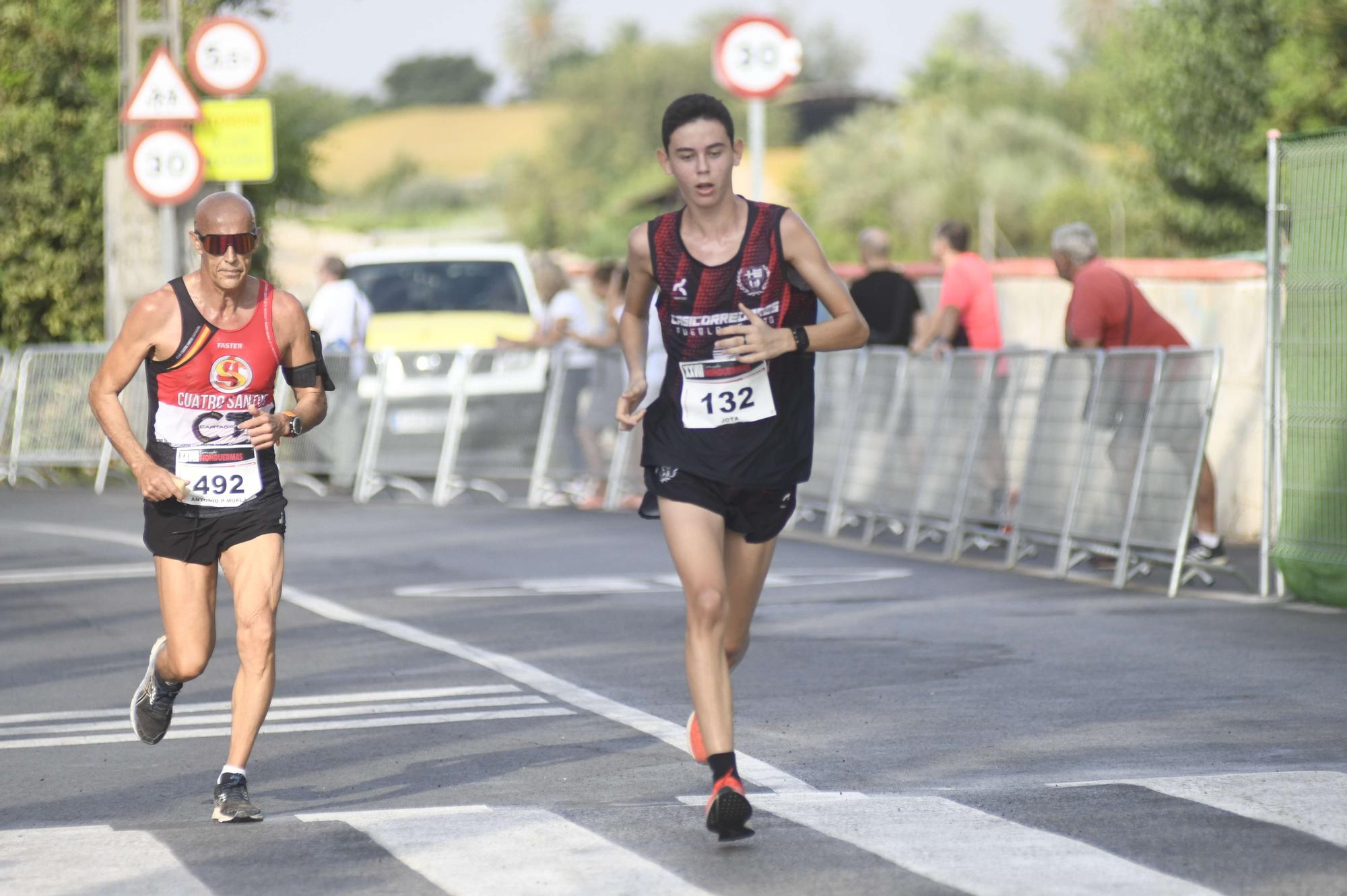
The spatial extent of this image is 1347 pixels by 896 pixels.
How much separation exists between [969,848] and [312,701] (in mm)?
3939

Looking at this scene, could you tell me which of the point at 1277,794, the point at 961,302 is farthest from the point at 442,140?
the point at 1277,794

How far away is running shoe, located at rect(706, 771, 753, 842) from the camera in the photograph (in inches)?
226

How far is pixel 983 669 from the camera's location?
30.7ft

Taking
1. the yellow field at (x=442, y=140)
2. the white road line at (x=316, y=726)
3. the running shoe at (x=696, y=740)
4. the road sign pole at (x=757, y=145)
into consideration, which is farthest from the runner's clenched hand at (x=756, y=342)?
the yellow field at (x=442, y=140)

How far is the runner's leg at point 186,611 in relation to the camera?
6.77 meters

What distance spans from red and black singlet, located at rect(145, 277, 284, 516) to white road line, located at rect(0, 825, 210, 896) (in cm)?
108

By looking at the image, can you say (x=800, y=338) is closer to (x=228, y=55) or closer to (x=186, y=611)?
(x=186, y=611)

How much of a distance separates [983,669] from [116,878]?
4.72 m

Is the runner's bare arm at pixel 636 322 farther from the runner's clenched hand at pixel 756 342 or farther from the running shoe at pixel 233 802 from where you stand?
the running shoe at pixel 233 802

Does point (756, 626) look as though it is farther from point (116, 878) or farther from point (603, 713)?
point (116, 878)

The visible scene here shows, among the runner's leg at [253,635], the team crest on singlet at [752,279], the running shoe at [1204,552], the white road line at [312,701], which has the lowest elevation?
the running shoe at [1204,552]

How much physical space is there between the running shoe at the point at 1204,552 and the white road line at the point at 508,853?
683 cm

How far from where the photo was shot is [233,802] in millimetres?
6355

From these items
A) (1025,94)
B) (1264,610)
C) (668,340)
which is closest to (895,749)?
(668,340)
